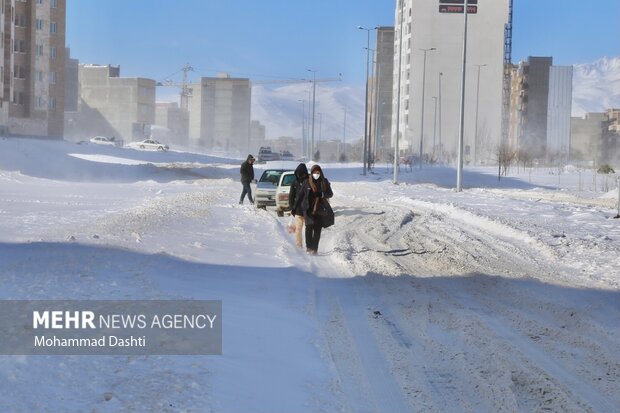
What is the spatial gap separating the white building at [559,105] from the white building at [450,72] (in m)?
25.5

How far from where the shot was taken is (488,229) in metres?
22.2

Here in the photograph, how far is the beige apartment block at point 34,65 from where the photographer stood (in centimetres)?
7645

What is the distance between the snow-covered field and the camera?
673 centimetres

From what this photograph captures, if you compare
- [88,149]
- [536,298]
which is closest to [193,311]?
[536,298]

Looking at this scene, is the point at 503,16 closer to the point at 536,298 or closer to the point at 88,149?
the point at 88,149

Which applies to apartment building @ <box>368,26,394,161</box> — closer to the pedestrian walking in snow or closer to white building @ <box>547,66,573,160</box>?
white building @ <box>547,66,573,160</box>

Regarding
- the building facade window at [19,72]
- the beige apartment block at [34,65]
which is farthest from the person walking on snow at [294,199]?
the building facade window at [19,72]

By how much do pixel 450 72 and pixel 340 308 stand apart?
363 ft

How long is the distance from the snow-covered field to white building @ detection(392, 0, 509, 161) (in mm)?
92793

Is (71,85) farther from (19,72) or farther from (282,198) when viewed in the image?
(282,198)

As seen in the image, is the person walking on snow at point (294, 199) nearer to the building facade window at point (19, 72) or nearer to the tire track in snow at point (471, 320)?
the tire track in snow at point (471, 320)

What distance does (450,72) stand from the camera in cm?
11806

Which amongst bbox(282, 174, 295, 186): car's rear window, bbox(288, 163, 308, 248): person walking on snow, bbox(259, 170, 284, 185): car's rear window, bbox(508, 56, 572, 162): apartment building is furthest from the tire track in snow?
bbox(508, 56, 572, 162): apartment building

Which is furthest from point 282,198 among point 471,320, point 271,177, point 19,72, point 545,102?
point 545,102
